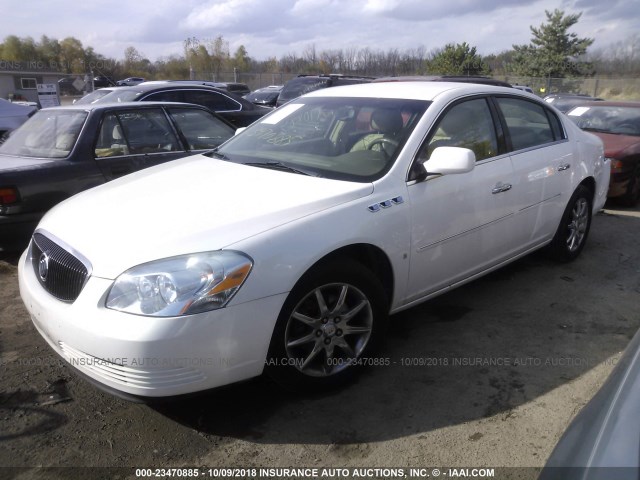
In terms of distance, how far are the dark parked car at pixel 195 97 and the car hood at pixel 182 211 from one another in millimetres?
6369

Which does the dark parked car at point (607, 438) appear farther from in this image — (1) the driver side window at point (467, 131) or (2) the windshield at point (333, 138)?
(1) the driver side window at point (467, 131)

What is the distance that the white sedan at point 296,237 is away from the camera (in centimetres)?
230

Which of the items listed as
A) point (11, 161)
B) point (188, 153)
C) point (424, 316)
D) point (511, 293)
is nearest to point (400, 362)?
point (424, 316)

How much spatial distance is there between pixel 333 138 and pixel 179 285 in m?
1.70

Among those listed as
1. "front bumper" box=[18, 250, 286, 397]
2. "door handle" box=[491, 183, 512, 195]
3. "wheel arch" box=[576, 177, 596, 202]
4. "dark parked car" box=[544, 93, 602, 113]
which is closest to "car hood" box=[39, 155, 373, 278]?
"front bumper" box=[18, 250, 286, 397]

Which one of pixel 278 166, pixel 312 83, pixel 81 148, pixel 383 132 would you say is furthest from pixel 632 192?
pixel 312 83

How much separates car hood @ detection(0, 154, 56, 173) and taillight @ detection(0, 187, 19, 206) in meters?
0.17

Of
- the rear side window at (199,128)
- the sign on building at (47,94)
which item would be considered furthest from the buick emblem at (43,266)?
the sign on building at (47,94)

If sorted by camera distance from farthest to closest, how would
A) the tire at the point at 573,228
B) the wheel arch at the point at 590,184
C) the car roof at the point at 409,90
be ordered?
1. the wheel arch at the point at 590,184
2. the tire at the point at 573,228
3. the car roof at the point at 409,90

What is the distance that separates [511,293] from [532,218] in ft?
2.08

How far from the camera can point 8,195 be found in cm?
439

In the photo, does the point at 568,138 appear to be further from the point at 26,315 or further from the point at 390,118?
the point at 26,315

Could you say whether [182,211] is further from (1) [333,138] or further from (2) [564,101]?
(2) [564,101]

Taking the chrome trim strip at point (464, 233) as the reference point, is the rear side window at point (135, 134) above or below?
above
